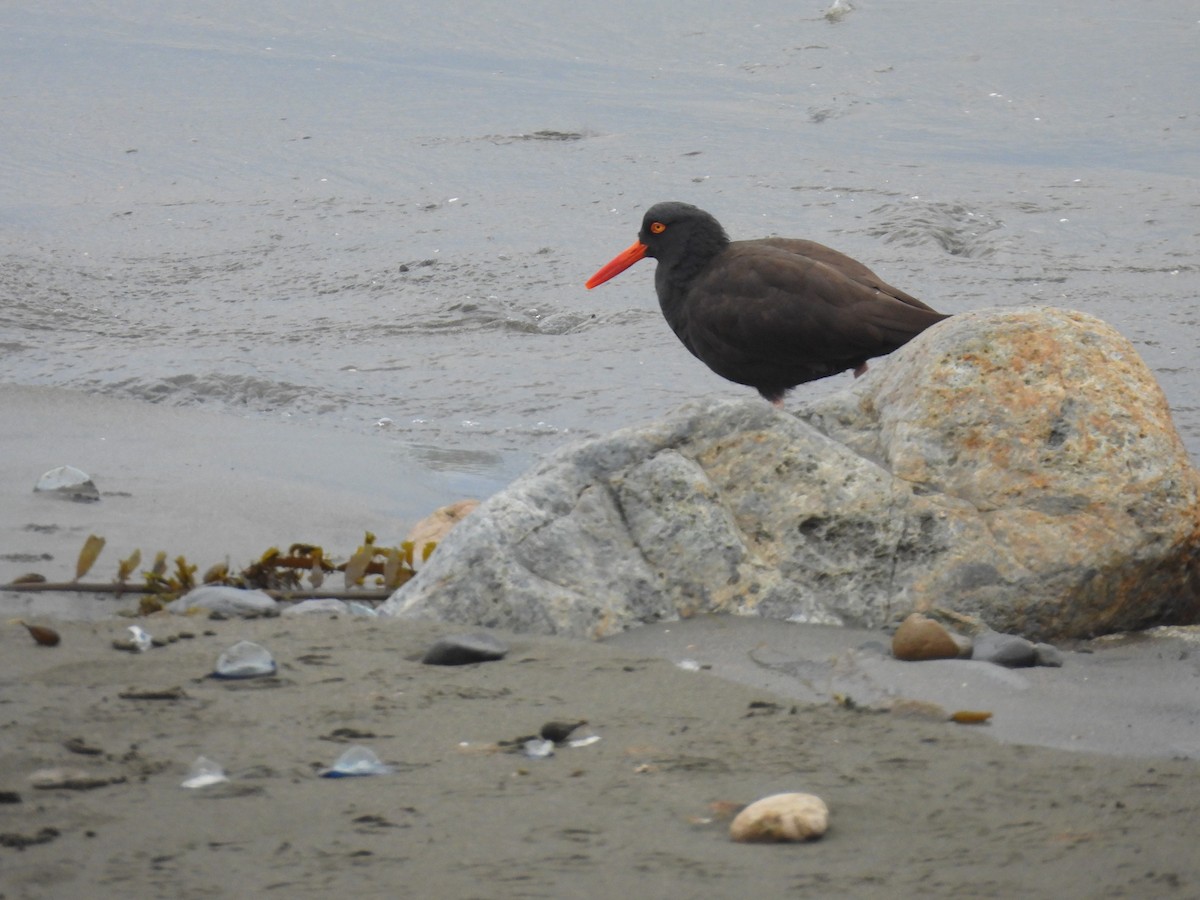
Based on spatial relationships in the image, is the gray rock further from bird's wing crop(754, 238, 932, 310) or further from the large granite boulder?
bird's wing crop(754, 238, 932, 310)

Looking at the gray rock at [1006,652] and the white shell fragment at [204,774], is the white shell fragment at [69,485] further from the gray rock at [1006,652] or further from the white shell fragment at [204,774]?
the gray rock at [1006,652]

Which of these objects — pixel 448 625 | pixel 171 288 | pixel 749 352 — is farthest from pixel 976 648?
pixel 171 288

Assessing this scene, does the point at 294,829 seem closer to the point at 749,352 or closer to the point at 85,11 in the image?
the point at 749,352

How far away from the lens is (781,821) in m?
2.22

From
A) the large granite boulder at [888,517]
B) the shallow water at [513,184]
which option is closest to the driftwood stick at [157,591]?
the large granite boulder at [888,517]

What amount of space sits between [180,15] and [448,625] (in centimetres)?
1102

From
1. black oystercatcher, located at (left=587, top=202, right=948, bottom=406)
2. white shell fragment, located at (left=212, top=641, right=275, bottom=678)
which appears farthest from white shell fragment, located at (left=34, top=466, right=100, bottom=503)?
black oystercatcher, located at (left=587, top=202, right=948, bottom=406)

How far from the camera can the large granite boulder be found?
3.71m

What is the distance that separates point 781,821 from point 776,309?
12.2 ft

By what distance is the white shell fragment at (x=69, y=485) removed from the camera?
498 centimetres

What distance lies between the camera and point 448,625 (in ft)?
11.5

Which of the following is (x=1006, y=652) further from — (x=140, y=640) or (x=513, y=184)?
(x=513, y=184)

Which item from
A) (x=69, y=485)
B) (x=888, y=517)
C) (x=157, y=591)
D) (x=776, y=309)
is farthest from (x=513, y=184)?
(x=888, y=517)

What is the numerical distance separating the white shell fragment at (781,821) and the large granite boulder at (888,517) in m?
1.36
